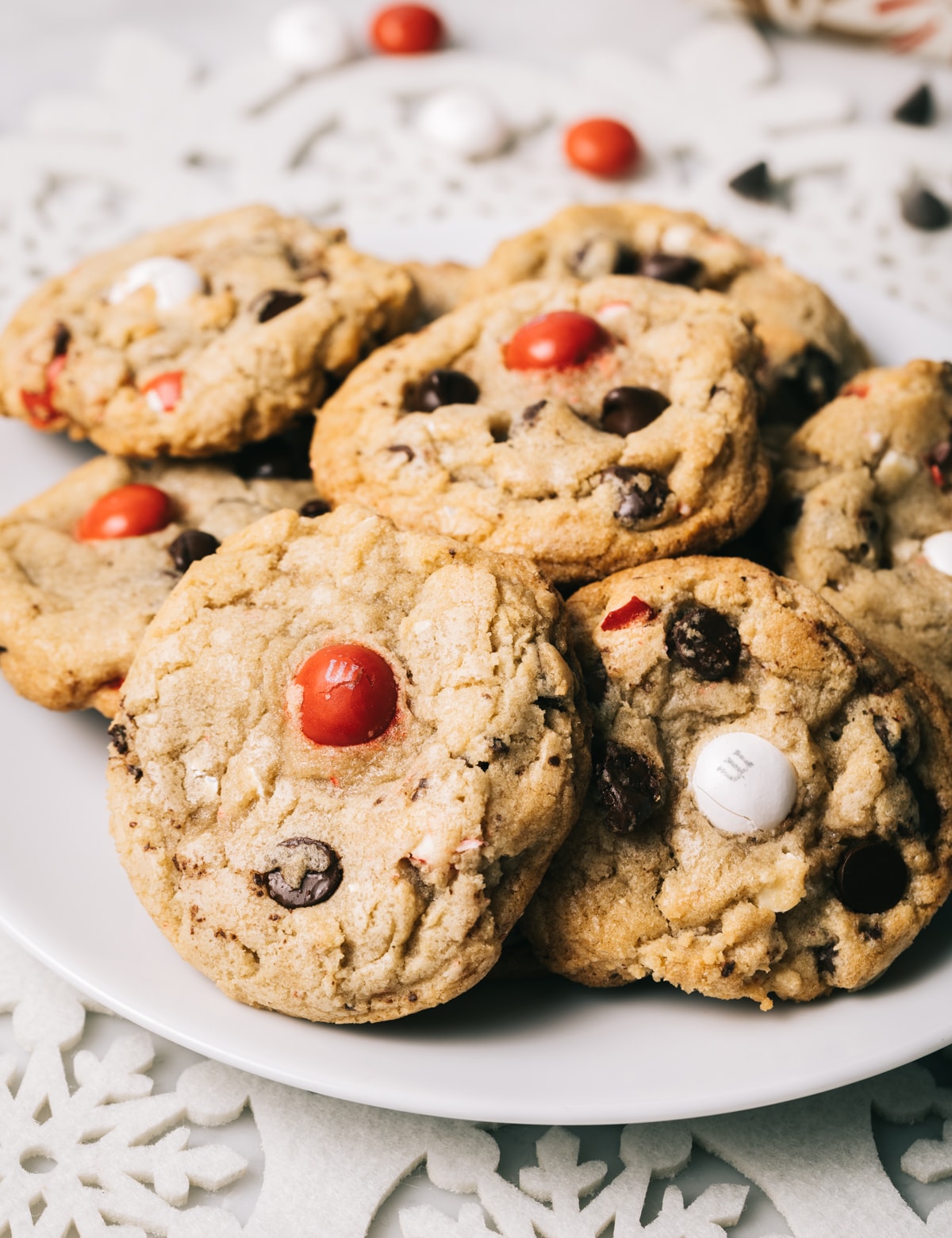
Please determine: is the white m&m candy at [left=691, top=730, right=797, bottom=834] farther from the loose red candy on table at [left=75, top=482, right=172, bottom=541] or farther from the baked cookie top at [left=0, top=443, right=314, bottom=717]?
the loose red candy on table at [left=75, top=482, right=172, bottom=541]

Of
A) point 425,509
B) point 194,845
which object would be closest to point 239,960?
point 194,845

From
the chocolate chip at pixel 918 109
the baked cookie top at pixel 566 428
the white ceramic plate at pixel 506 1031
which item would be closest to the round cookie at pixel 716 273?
the baked cookie top at pixel 566 428

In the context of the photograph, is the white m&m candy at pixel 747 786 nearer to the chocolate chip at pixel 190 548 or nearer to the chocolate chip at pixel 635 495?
the chocolate chip at pixel 635 495

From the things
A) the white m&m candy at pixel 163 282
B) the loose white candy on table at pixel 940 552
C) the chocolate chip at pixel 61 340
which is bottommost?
the loose white candy on table at pixel 940 552

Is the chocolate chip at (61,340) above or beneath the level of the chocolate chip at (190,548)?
above

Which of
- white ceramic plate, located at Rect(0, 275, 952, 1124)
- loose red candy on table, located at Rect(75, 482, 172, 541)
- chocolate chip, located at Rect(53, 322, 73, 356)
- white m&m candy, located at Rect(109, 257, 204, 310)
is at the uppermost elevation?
white m&m candy, located at Rect(109, 257, 204, 310)

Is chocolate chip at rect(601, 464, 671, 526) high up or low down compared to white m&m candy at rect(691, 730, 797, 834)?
up

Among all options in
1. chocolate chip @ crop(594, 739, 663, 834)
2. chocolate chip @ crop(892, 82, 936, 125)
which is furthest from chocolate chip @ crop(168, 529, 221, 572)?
chocolate chip @ crop(892, 82, 936, 125)
